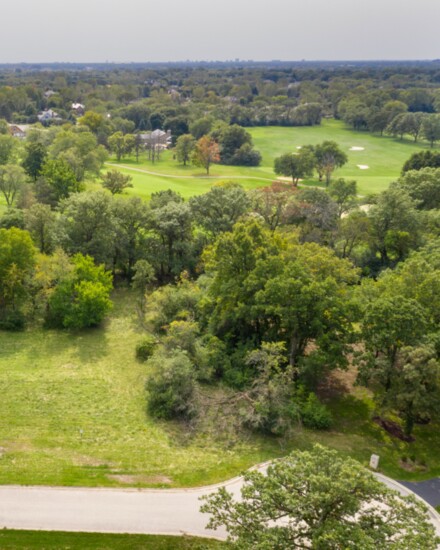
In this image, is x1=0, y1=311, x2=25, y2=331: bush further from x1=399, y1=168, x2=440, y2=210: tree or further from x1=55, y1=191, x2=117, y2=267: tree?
x1=399, y1=168, x2=440, y2=210: tree

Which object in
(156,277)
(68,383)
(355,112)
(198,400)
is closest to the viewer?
(198,400)

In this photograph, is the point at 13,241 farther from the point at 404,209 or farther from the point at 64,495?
the point at 404,209

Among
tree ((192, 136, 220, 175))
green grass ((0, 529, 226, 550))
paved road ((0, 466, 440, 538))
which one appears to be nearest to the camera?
green grass ((0, 529, 226, 550))

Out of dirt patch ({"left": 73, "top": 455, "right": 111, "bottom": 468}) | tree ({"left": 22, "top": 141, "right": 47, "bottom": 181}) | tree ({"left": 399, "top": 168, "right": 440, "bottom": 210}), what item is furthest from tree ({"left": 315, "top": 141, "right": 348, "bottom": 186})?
dirt patch ({"left": 73, "top": 455, "right": 111, "bottom": 468})

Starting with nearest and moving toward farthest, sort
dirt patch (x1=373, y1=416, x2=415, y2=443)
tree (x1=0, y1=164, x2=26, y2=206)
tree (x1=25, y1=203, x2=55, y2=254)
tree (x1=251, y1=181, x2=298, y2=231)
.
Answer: dirt patch (x1=373, y1=416, x2=415, y2=443) → tree (x1=25, y1=203, x2=55, y2=254) → tree (x1=251, y1=181, x2=298, y2=231) → tree (x1=0, y1=164, x2=26, y2=206)

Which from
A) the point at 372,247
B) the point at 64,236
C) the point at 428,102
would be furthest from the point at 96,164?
the point at 428,102

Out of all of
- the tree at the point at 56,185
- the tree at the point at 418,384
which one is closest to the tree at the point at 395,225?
the tree at the point at 418,384
